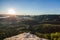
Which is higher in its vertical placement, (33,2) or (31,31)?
(33,2)

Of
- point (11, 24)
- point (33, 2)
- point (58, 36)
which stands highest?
point (33, 2)

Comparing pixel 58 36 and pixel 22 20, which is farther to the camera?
pixel 22 20

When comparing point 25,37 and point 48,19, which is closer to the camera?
point 25,37

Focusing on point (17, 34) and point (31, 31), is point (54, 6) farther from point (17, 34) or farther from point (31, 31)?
point (17, 34)

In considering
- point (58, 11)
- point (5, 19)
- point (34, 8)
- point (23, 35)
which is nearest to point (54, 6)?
point (58, 11)

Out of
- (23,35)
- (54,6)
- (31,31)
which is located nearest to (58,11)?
(54,6)

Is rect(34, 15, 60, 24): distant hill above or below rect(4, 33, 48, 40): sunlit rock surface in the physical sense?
above

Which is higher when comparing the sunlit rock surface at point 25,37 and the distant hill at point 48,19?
the distant hill at point 48,19

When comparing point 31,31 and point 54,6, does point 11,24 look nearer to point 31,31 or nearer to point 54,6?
point 31,31

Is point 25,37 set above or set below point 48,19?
below
